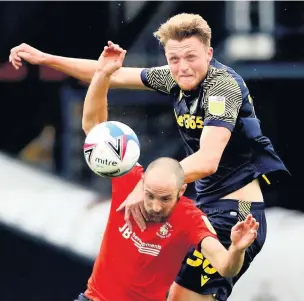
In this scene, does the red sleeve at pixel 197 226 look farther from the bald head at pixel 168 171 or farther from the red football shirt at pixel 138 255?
the bald head at pixel 168 171

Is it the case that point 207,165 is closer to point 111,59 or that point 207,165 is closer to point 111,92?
point 111,59

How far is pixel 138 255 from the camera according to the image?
4461 mm

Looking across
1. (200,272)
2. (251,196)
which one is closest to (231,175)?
(251,196)

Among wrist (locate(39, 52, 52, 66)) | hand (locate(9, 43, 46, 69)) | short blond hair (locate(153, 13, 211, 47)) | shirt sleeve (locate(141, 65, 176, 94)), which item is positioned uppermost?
short blond hair (locate(153, 13, 211, 47))

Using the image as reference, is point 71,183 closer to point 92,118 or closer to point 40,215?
point 40,215

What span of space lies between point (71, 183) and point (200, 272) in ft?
4.79

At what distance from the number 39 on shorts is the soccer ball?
302 millimetres

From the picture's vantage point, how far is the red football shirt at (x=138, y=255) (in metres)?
4.45

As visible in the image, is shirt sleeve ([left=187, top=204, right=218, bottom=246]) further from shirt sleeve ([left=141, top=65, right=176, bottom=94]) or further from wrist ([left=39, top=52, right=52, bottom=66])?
wrist ([left=39, top=52, right=52, bottom=66])

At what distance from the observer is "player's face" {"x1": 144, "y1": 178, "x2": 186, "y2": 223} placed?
13.9 ft

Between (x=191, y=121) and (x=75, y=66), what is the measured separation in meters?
0.75

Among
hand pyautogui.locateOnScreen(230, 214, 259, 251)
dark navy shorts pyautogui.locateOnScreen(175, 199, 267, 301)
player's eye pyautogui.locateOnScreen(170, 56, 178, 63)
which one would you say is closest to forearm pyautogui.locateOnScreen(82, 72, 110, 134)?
player's eye pyautogui.locateOnScreen(170, 56, 178, 63)

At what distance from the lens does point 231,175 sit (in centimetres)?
480

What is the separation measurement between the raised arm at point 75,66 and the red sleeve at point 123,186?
0.70 meters
